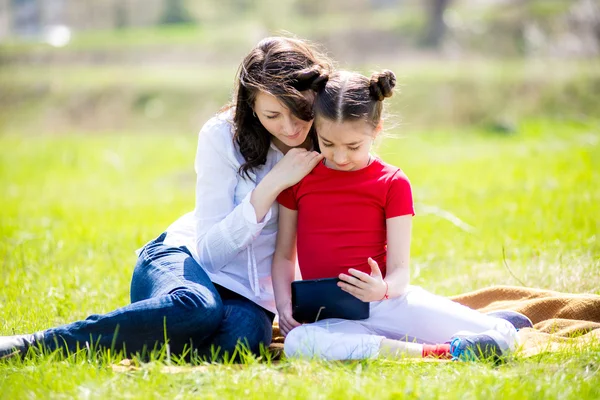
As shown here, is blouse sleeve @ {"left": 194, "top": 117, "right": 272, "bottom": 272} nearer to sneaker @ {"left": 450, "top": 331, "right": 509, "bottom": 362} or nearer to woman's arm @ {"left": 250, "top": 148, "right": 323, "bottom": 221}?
woman's arm @ {"left": 250, "top": 148, "right": 323, "bottom": 221}

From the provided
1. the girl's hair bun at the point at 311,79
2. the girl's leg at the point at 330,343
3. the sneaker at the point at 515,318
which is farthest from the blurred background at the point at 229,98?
the girl's leg at the point at 330,343

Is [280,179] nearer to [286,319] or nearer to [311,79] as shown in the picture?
[311,79]

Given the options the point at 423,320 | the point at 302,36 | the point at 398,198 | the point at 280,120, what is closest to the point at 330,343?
the point at 423,320

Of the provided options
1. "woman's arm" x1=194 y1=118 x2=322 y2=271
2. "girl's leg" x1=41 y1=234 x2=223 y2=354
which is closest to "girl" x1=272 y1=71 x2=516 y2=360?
"woman's arm" x1=194 y1=118 x2=322 y2=271

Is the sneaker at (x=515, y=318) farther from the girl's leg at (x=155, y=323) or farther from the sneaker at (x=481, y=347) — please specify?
the girl's leg at (x=155, y=323)

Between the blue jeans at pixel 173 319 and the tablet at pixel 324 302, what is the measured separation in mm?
248

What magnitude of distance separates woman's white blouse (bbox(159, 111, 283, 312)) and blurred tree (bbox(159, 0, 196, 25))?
25.3 m

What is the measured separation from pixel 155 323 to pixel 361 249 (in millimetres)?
989

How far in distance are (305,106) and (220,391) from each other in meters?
1.32

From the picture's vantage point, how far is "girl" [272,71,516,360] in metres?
3.19

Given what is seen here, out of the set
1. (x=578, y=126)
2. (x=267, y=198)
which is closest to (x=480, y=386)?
(x=267, y=198)

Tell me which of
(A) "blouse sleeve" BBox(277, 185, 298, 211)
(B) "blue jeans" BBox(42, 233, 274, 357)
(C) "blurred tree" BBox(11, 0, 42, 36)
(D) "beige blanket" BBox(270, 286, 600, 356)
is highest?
(C) "blurred tree" BBox(11, 0, 42, 36)

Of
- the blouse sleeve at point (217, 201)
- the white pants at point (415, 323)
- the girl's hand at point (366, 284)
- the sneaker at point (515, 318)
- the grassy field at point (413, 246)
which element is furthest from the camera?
the sneaker at point (515, 318)

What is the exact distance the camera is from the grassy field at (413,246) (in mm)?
2797
